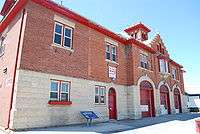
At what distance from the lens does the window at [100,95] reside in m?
16.8

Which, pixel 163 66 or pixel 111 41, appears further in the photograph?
pixel 163 66

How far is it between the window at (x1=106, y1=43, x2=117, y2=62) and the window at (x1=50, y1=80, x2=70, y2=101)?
607 cm

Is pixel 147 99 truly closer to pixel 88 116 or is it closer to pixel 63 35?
pixel 88 116

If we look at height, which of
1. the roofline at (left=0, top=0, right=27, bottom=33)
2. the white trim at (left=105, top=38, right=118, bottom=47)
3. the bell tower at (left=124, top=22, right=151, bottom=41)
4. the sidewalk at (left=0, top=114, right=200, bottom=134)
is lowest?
the sidewalk at (left=0, top=114, right=200, bottom=134)

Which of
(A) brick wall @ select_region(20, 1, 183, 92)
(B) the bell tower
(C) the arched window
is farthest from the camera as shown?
A: (B) the bell tower

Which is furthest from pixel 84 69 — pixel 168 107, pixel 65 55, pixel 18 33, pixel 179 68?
pixel 179 68

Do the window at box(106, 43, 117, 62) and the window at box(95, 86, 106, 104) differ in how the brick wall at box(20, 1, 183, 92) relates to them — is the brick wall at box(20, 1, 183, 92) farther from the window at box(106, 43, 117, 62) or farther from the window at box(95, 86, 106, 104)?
the window at box(95, 86, 106, 104)

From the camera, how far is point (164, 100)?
87.4ft

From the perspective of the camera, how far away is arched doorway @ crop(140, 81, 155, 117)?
21484mm

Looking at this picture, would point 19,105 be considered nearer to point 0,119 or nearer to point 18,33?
point 0,119

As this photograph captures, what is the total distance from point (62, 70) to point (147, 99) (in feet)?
39.4

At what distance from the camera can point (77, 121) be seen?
47.9 ft

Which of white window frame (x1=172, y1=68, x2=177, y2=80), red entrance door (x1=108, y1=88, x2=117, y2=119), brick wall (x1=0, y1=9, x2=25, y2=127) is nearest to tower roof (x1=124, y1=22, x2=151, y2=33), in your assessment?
white window frame (x1=172, y1=68, x2=177, y2=80)

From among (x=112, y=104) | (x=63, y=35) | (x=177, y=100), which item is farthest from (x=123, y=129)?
(x=177, y=100)
